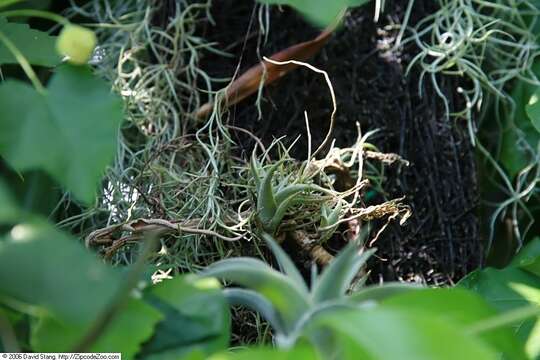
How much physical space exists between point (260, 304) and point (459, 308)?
123 millimetres

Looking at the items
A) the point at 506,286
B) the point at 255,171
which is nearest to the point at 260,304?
the point at 255,171

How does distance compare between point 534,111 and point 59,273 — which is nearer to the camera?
point 59,273

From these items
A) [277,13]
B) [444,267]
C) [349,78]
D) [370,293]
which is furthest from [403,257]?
[370,293]

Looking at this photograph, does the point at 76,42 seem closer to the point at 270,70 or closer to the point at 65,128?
the point at 65,128

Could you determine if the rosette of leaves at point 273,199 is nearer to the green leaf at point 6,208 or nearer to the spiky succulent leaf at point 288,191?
the spiky succulent leaf at point 288,191

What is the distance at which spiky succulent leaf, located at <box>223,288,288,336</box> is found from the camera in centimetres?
52

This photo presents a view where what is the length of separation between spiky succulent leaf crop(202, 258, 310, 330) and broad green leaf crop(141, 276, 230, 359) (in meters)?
0.03

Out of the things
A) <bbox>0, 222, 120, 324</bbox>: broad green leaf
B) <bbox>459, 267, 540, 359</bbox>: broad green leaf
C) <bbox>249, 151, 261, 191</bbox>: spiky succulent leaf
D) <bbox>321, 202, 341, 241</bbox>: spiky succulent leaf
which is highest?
<bbox>0, 222, 120, 324</bbox>: broad green leaf

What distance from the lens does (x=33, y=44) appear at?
0.74 m

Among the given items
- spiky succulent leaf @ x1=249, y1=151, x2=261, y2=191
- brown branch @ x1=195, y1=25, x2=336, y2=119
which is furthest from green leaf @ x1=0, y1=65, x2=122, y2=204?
brown branch @ x1=195, y1=25, x2=336, y2=119

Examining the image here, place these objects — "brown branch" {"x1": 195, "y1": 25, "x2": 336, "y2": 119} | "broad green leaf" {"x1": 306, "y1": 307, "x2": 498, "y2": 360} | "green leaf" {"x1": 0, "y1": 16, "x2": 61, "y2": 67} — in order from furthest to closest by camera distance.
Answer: "brown branch" {"x1": 195, "y1": 25, "x2": 336, "y2": 119}, "green leaf" {"x1": 0, "y1": 16, "x2": 61, "y2": 67}, "broad green leaf" {"x1": 306, "y1": 307, "x2": 498, "y2": 360}

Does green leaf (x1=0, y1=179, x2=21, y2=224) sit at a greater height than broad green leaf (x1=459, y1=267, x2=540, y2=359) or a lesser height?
greater

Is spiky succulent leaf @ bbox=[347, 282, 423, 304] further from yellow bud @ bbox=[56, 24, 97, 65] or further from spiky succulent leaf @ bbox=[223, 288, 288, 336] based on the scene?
yellow bud @ bbox=[56, 24, 97, 65]

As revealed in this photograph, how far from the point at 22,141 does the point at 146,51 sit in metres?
0.64
